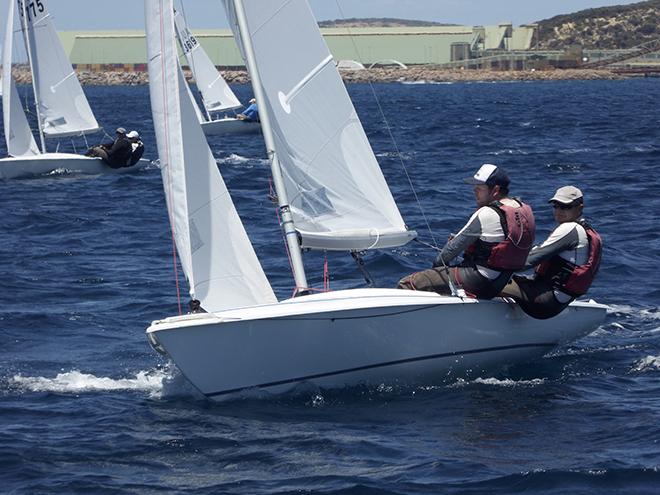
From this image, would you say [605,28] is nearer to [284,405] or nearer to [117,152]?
[117,152]

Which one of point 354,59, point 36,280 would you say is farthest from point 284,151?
point 354,59

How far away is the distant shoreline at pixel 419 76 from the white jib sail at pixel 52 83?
76619 millimetres

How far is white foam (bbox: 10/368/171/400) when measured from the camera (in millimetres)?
8711

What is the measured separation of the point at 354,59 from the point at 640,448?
107303 millimetres

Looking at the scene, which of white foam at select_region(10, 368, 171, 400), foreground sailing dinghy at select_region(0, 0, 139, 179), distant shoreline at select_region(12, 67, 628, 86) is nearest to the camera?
white foam at select_region(10, 368, 171, 400)

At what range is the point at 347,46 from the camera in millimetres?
109312

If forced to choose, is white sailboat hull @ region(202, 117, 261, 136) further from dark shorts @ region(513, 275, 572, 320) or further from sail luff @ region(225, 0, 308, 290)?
dark shorts @ region(513, 275, 572, 320)

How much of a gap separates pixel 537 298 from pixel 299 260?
1.68 m

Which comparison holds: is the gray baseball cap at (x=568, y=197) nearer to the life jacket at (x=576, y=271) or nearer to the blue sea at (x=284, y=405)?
the life jacket at (x=576, y=271)

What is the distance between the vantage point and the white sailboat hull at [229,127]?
33.4 metres

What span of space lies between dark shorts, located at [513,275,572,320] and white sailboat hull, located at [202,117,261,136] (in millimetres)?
24736

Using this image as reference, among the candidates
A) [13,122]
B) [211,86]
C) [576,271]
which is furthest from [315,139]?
[211,86]

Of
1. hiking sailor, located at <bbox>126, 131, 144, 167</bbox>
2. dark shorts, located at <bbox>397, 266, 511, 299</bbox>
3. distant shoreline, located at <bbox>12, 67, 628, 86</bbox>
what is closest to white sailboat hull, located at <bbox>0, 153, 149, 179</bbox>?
hiking sailor, located at <bbox>126, 131, 144, 167</bbox>

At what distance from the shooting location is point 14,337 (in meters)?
10.2
